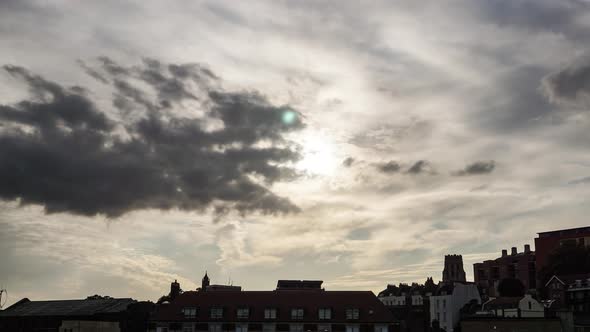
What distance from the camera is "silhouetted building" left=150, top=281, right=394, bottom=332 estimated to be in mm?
108062

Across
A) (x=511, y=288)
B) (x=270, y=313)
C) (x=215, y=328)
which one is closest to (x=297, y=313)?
(x=270, y=313)

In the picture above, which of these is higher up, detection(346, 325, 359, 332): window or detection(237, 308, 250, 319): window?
detection(237, 308, 250, 319): window

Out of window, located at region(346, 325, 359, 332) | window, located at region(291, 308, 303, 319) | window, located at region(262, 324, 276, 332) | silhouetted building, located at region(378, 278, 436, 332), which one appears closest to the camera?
window, located at region(346, 325, 359, 332)

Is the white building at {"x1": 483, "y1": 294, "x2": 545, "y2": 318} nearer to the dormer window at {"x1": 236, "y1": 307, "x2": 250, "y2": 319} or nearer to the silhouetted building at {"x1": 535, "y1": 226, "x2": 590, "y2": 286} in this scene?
the silhouetted building at {"x1": 535, "y1": 226, "x2": 590, "y2": 286}

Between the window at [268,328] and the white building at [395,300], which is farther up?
the white building at [395,300]

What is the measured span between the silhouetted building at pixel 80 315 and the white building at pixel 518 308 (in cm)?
7330

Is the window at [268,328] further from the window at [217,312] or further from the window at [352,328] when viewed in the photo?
the window at [352,328]

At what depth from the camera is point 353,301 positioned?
4380 inches

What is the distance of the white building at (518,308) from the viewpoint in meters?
125

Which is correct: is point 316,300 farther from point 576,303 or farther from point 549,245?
point 549,245

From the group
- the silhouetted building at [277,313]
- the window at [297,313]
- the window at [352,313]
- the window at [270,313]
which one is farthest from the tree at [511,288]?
the window at [270,313]

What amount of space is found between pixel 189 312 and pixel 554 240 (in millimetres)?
111285

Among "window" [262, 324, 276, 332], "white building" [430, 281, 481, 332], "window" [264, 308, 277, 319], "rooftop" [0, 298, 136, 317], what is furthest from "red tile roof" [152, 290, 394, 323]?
"white building" [430, 281, 481, 332]

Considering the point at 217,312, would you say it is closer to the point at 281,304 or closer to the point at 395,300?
the point at 281,304
